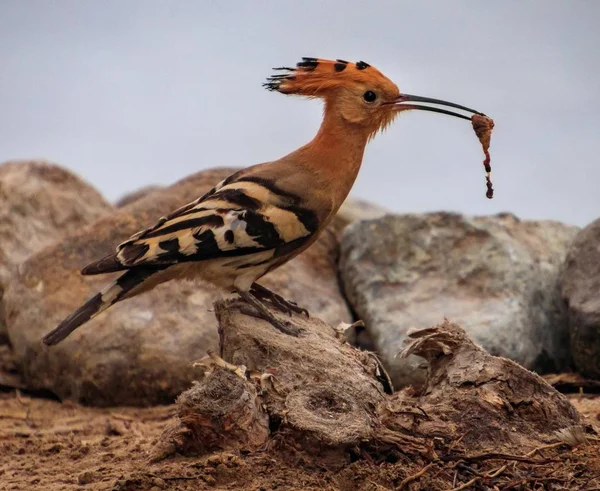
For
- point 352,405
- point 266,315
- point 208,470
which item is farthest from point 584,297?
point 208,470

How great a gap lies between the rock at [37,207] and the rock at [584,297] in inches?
169

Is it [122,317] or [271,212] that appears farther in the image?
[122,317]

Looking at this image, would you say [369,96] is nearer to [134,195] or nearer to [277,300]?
[277,300]

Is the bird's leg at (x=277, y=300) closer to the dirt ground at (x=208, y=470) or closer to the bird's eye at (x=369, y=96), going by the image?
the dirt ground at (x=208, y=470)

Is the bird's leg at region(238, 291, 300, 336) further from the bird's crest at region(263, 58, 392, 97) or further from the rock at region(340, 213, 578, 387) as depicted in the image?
the rock at region(340, 213, 578, 387)

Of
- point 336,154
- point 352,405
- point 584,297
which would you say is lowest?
point 352,405

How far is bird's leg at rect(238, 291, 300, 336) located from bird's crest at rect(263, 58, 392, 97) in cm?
116

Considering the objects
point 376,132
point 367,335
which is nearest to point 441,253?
point 367,335

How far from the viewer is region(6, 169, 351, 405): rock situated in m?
6.88

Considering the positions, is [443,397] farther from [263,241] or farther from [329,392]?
[263,241]

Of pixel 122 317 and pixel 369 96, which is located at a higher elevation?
pixel 369 96

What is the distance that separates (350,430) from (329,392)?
205 mm

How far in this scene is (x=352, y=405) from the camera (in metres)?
4.12

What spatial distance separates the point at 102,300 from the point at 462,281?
3.29 meters
